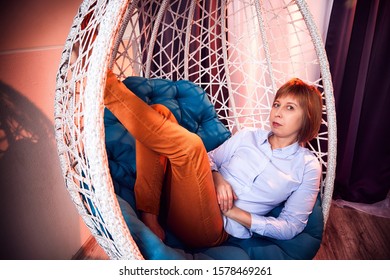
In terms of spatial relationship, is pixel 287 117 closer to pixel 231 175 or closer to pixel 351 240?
pixel 231 175

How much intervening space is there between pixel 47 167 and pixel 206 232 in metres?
0.72

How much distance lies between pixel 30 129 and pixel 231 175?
31.3 inches

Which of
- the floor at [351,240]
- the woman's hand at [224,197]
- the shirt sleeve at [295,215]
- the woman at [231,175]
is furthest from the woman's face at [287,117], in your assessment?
the floor at [351,240]

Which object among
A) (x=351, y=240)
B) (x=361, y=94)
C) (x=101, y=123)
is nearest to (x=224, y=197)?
(x=101, y=123)

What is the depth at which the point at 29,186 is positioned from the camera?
3.37 feet

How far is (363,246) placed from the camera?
1.49 metres

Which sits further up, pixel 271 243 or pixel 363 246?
pixel 271 243

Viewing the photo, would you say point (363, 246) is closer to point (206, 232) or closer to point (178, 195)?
point (206, 232)

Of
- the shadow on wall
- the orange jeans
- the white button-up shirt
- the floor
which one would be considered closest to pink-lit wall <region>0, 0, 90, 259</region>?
the shadow on wall

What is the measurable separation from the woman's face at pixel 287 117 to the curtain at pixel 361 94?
0.92 meters

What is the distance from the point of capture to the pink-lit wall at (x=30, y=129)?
89 centimetres

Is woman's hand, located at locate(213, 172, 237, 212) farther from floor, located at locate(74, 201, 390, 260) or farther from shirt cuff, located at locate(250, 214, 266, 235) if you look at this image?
floor, located at locate(74, 201, 390, 260)
